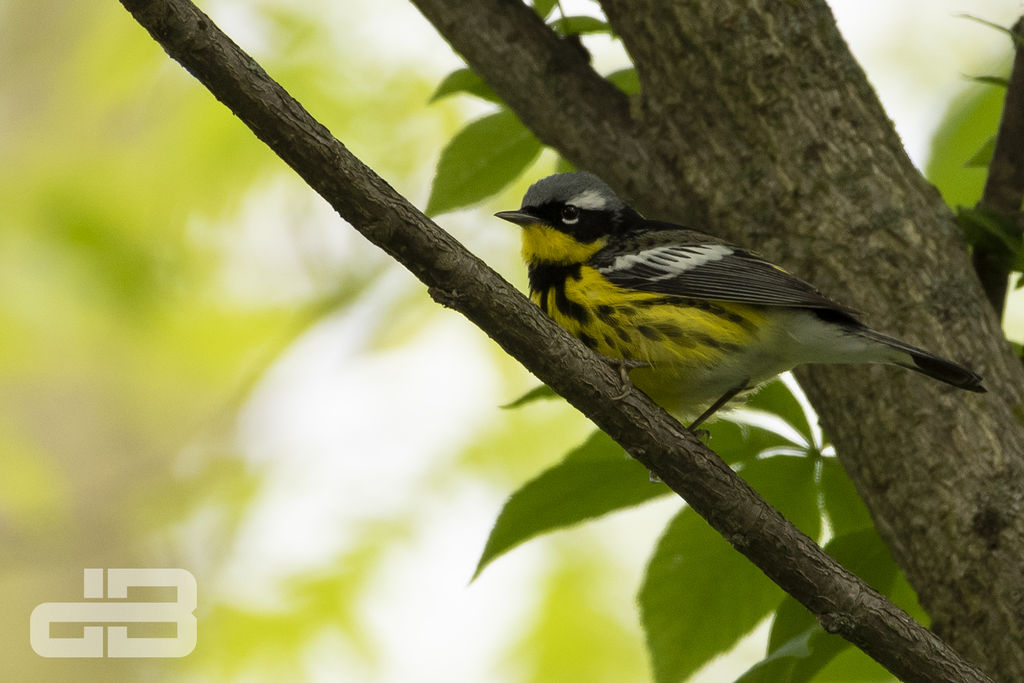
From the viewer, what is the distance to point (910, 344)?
323 cm

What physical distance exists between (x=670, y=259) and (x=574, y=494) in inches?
41.6

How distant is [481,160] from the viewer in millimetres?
3859

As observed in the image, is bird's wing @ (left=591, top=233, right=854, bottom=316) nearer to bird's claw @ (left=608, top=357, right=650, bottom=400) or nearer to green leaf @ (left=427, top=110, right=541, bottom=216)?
bird's claw @ (left=608, top=357, right=650, bottom=400)

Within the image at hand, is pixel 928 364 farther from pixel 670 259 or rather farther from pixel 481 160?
pixel 481 160

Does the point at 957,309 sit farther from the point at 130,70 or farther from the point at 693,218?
the point at 130,70

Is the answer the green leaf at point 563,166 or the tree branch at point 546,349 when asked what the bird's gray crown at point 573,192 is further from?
the tree branch at point 546,349

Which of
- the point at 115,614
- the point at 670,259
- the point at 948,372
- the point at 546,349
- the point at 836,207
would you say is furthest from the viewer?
the point at 115,614

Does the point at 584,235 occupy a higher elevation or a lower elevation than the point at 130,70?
lower

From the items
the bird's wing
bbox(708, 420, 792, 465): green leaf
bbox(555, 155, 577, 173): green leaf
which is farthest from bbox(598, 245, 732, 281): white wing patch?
bbox(708, 420, 792, 465): green leaf

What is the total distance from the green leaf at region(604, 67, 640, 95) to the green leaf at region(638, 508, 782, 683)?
174cm

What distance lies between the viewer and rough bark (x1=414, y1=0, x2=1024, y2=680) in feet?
10.1

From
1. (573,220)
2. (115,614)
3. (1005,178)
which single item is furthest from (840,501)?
(115,614)

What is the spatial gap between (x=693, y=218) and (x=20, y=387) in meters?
4.43

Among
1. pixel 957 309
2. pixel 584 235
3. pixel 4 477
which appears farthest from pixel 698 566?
pixel 4 477
